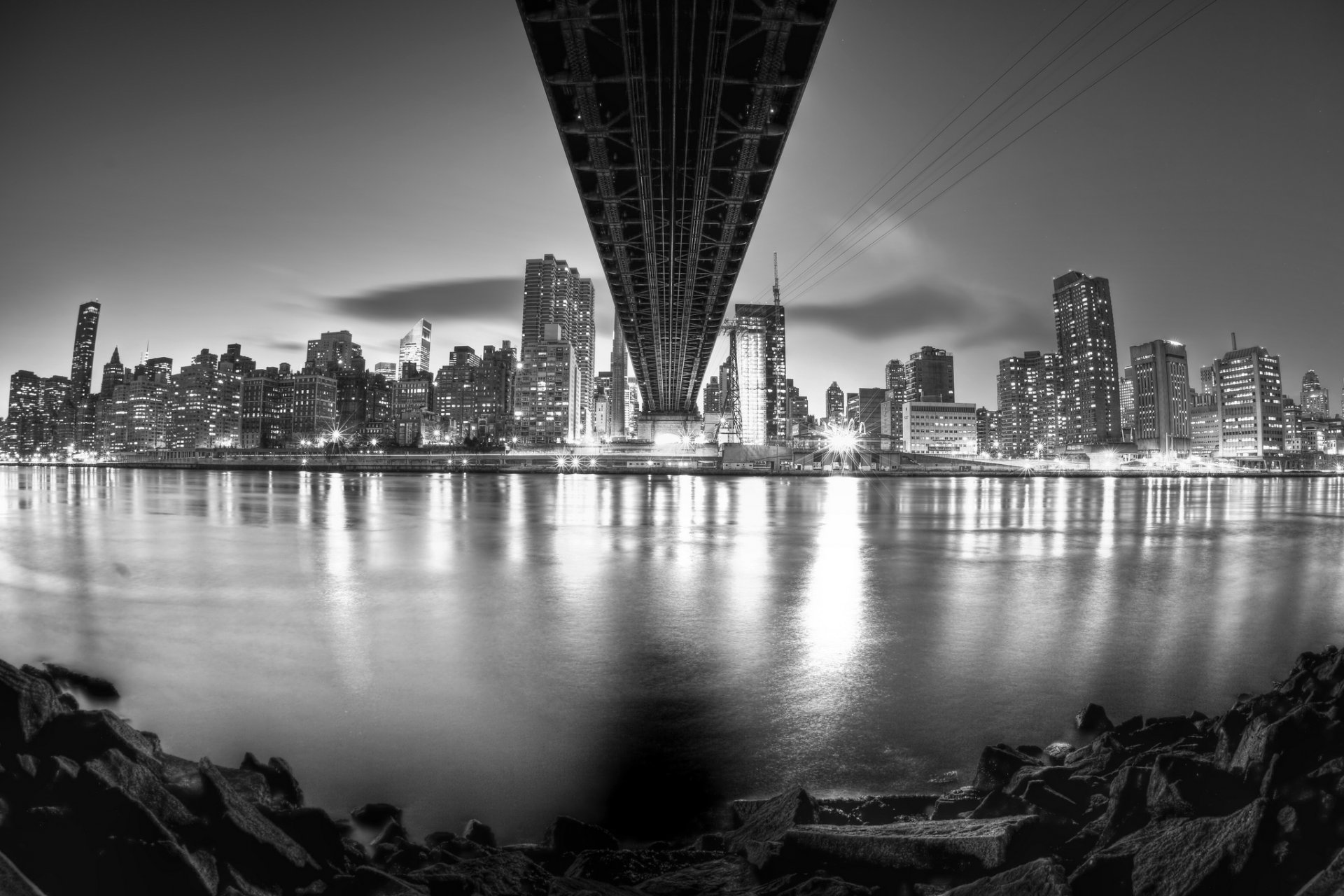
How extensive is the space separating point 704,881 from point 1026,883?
4.57 feet

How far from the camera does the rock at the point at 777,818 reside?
3.34 m

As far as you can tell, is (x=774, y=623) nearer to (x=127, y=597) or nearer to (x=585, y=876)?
(x=585, y=876)

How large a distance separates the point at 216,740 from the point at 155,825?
119 inches

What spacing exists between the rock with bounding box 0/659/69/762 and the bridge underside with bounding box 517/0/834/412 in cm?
1699

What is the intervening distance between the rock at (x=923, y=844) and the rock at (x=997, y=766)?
1.06 m

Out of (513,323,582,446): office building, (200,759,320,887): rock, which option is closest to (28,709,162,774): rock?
(200,759,320,887): rock

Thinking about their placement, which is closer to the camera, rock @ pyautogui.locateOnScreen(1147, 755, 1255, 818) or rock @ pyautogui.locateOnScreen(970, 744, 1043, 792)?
rock @ pyautogui.locateOnScreen(1147, 755, 1255, 818)

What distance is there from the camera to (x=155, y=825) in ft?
8.27

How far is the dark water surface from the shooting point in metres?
4.59

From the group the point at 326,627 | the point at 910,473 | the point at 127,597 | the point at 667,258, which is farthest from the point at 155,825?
the point at 910,473

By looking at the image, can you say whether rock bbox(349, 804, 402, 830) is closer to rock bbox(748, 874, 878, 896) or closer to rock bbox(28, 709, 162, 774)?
rock bbox(28, 709, 162, 774)

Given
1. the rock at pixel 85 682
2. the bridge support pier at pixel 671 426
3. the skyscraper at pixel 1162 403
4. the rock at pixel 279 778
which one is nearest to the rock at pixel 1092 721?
the rock at pixel 279 778

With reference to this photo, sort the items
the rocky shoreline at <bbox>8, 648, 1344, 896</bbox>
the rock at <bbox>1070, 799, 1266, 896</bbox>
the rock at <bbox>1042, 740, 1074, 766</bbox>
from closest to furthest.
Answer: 1. the rock at <bbox>1070, 799, 1266, 896</bbox>
2. the rocky shoreline at <bbox>8, 648, 1344, 896</bbox>
3. the rock at <bbox>1042, 740, 1074, 766</bbox>

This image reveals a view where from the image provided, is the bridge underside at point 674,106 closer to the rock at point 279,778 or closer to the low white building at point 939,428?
the rock at point 279,778
